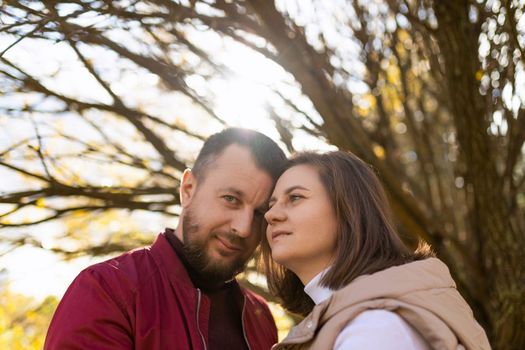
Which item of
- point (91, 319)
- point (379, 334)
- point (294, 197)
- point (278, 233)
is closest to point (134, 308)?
point (91, 319)

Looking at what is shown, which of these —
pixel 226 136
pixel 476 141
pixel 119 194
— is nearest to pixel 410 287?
pixel 226 136

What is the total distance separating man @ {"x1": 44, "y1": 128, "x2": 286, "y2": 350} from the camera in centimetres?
237

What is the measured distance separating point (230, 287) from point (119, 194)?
60.8 inches

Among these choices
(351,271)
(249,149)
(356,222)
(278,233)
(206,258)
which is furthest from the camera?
(249,149)

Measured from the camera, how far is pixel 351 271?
7.48 ft

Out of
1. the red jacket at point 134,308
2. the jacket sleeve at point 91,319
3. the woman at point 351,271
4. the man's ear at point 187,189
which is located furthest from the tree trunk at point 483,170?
the jacket sleeve at point 91,319

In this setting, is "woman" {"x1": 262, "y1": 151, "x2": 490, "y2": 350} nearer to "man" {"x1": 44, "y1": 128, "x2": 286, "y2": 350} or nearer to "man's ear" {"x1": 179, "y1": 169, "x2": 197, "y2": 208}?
"man" {"x1": 44, "y1": 128, "x2": 286, "y2": 350}

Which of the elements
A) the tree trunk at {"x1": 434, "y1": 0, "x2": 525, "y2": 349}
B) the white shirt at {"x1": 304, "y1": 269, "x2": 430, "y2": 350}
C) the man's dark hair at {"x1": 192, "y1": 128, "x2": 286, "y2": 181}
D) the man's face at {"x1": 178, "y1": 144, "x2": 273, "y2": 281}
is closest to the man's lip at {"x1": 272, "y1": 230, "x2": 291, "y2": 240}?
the man's face at {"x1": 178, "y1": 144, "x2": 273, "y2": 281}

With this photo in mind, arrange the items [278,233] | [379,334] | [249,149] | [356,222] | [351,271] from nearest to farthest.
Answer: [379,334], [351,271], [356,222], [278,233], [249,149]

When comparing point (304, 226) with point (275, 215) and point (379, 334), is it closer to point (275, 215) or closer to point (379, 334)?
point (275, 215)

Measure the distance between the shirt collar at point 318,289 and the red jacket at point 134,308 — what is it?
47 cm

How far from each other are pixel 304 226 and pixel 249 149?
2.43 ft

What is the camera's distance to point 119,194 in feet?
14.2

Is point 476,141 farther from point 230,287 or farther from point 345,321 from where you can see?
point 345,321
